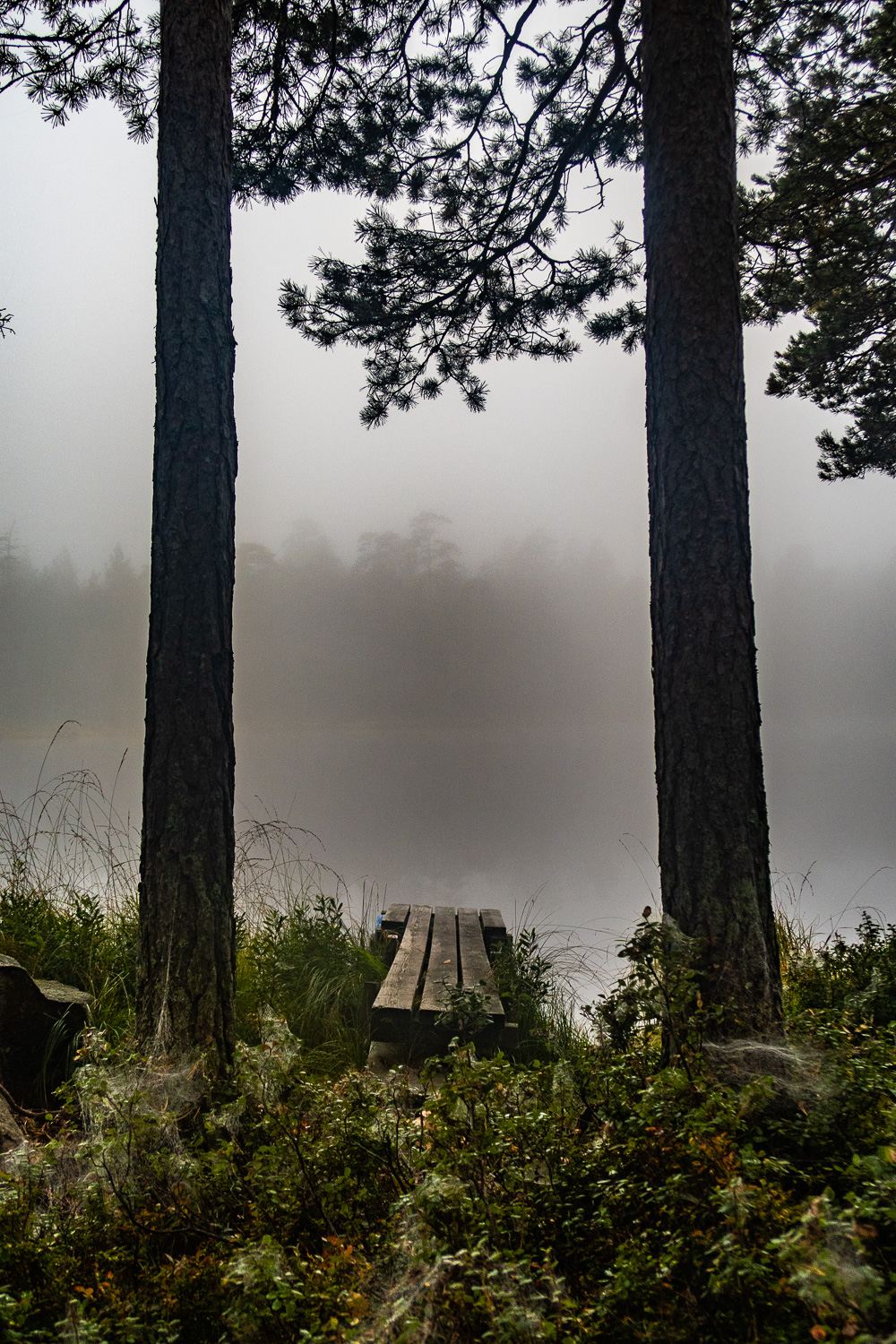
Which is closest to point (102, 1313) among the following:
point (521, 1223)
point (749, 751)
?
point (521, 1223)

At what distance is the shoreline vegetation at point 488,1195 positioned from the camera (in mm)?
1211

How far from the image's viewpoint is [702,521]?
2.58 m

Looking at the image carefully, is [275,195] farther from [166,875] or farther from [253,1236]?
[253,1236]

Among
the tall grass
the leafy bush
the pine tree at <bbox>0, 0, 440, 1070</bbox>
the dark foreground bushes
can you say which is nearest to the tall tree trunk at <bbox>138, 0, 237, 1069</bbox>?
the pine tree at <bbox>0, 0, 440, 1070</bbox>

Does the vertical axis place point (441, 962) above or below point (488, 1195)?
above

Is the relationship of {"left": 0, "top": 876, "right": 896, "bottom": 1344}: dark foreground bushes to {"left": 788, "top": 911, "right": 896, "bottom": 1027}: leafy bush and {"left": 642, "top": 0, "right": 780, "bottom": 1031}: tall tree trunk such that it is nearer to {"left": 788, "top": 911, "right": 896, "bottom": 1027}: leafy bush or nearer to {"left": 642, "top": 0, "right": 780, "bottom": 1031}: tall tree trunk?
{"left": 642, "top": 0, "right": 780, "bottom": 1031}: tall tree trunk

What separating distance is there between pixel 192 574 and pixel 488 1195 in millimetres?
2075

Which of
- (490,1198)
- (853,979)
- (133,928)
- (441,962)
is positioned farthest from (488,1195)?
(133,928)

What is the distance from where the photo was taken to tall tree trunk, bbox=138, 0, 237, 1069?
2.50 metres

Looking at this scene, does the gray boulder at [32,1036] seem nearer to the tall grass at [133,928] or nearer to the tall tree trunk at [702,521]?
the tall grass at [133,928]

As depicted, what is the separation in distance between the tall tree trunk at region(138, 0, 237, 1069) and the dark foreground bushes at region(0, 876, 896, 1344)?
352 millimetres

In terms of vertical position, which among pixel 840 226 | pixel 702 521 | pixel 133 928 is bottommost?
pixel 133 928

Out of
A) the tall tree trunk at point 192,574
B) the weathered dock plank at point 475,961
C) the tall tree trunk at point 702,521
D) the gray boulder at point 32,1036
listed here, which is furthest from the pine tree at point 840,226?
the gray boulder at point 32,1036

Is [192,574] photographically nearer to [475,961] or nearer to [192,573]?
[192,573]
